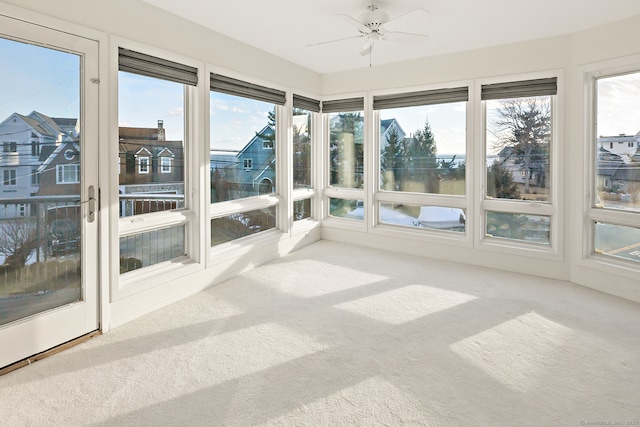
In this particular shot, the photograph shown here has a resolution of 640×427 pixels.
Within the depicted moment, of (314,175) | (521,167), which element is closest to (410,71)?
(521,167)

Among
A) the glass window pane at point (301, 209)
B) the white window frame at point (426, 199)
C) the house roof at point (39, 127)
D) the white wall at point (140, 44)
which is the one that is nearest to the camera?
the house roof at point (39, 127)

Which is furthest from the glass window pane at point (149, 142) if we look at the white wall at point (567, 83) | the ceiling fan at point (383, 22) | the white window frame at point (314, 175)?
the white wall at point (567, 83)

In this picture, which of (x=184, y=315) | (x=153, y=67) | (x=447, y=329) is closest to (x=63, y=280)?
(x=184, y=315)

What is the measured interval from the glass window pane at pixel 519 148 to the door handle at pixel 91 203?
3.99 meters

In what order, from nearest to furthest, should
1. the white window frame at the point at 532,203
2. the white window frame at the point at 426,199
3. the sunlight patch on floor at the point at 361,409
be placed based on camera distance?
1. the sunlight patch on floor at the point at 361,409
2. the white window frame at the point at 532,203
3. the white window frame at the point at 426,199

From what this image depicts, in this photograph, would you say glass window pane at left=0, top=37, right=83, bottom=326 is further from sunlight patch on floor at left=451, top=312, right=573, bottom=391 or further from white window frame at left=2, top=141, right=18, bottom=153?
sunlight patch on floor at left=451, top=312, right=573, bottom=391

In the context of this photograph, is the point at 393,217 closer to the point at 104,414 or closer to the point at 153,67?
the point at 153,67

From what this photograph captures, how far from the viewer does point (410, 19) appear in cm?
283

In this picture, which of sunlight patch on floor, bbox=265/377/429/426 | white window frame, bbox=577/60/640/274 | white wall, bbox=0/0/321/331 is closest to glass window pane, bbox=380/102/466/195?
white window frame, bbox=577/60/640/274

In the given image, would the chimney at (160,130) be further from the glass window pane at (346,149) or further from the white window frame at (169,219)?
the glass window pane at (346,149)

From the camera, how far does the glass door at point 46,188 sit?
2.24 metres

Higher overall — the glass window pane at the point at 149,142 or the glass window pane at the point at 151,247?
the glass window pane at the point at 149,142

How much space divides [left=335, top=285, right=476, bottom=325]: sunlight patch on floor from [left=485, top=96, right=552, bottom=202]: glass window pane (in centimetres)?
155

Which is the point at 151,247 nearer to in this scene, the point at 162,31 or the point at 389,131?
the point at 162,31
